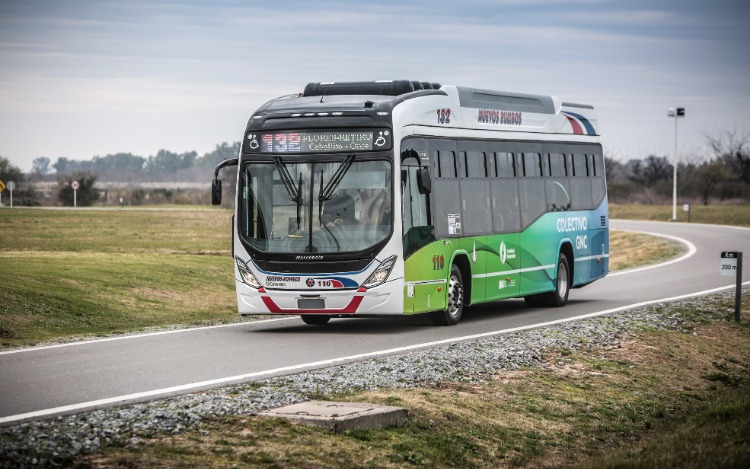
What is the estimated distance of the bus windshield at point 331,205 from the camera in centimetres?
1945

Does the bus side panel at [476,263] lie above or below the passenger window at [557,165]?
below

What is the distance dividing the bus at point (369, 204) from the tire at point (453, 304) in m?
0.03

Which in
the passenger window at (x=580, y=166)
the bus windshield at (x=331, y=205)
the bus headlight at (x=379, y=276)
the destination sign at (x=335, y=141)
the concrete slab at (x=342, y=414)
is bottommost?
the concrete slab at (x=342, y=414)

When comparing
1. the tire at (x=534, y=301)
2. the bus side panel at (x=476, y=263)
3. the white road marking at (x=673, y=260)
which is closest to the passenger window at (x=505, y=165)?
the bus side panel at (x=476, y=263)

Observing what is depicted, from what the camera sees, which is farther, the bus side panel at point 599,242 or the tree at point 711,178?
the tree at point 711,178

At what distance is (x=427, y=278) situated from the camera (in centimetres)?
2036

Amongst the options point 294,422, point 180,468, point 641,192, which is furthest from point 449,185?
point 641,192

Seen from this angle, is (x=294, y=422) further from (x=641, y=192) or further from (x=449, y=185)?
(x=641, y=192)

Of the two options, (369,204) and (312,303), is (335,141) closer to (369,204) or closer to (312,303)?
(369,204)

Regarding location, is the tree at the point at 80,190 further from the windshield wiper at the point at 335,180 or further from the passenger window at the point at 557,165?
the windshield wiper at the point at 335,180

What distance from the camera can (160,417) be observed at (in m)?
11.6

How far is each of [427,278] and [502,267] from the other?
3.23m

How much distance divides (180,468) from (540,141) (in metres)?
16.5

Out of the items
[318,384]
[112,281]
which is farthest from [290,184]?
[112,281]
